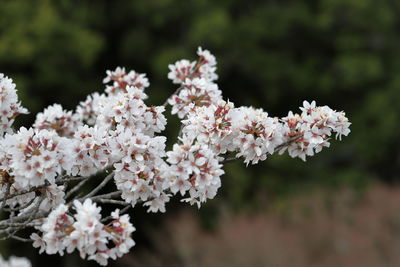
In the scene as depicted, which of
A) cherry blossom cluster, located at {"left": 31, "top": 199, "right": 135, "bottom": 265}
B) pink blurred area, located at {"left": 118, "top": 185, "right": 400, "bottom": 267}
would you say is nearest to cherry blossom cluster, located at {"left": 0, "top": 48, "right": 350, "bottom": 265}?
cherry blossom cluster, located at {"left": 31, "top": 199, "right": 135, "bottom": 265}

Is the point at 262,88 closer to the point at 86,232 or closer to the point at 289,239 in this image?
the point at 289,239

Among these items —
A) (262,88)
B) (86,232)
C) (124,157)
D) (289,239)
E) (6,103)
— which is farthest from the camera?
(262,88)

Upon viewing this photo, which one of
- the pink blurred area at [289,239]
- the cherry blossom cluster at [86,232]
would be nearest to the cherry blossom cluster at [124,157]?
the cherry blossom cluster at [86,232]

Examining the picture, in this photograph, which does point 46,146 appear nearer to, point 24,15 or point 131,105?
point 131,105

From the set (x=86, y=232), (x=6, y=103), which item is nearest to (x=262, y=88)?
(x=6, y=103)

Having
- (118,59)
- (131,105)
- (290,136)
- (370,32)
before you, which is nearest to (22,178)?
(131,105)
